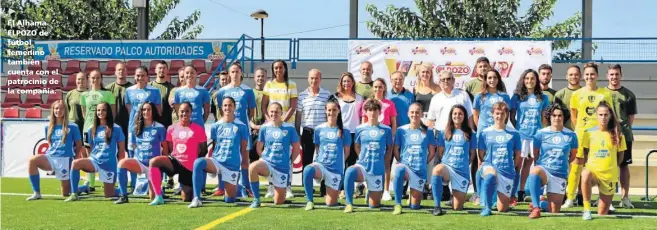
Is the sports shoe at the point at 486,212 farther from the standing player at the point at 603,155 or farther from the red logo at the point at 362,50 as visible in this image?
the red logo at the point at 362,50

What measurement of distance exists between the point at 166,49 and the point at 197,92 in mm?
8743

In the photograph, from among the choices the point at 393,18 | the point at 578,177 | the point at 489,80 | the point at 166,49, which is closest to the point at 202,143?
the point at 489,80

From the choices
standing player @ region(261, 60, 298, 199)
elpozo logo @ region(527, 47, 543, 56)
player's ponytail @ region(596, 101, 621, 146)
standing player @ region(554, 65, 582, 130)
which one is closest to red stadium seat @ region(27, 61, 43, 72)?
standing player @ region(261, 60, 298, 199)

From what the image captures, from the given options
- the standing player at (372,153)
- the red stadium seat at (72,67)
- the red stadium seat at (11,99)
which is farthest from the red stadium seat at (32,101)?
the standing player at (372,153)

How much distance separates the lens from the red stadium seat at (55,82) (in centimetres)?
1858

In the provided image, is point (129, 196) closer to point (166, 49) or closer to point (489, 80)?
point (489, 80)

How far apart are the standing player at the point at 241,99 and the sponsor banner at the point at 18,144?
547 cm

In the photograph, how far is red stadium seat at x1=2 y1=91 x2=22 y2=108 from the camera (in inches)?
722

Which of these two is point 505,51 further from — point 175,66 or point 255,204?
point 175,66

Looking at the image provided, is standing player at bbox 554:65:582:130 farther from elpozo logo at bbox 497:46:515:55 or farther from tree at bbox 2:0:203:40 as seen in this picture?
tree at bbox 2:0:203:40

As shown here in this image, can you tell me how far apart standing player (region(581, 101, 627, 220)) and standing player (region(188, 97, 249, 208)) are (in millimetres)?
3582

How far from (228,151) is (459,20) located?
1549 centimetres

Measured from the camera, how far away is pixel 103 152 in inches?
359

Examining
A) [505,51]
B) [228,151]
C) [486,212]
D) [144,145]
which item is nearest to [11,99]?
[144,145]
